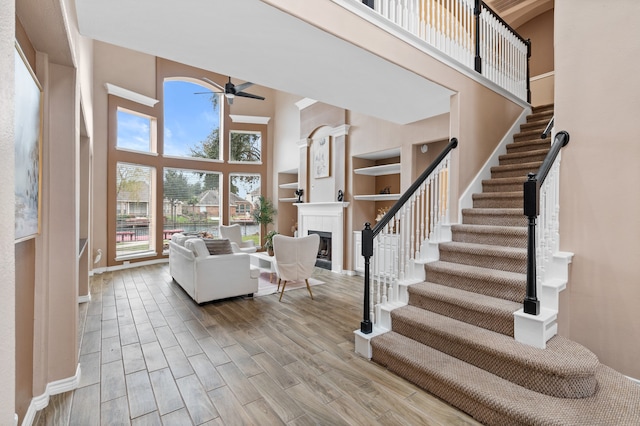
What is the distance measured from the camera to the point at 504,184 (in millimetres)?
3688

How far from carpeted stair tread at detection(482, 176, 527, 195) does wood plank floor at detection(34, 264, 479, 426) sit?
237 cm

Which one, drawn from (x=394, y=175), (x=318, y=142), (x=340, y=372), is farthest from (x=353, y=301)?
(x=318, y=142)

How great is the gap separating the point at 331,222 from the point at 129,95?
207 inches

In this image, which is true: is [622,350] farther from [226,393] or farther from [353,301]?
[226,393]

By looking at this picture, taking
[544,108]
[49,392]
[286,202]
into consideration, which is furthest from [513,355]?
[286,202]

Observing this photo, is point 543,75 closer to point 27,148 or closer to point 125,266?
point 27,148

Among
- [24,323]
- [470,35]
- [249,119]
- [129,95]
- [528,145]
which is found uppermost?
[249,119]

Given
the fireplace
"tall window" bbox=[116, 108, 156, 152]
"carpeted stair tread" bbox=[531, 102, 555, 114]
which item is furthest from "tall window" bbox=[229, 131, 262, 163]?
"carpeted stair tread" bbox=[531, 102, 555, 114]

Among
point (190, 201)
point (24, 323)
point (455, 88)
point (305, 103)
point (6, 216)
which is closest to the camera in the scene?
point (6, 216)

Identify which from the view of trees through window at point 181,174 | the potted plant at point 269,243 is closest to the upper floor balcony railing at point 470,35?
the potted plant at point 269,243

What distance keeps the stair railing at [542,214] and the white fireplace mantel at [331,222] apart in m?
3.82

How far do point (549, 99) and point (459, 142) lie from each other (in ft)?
10.5

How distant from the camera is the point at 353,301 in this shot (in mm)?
4297

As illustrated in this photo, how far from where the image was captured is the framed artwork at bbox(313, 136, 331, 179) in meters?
6.59
